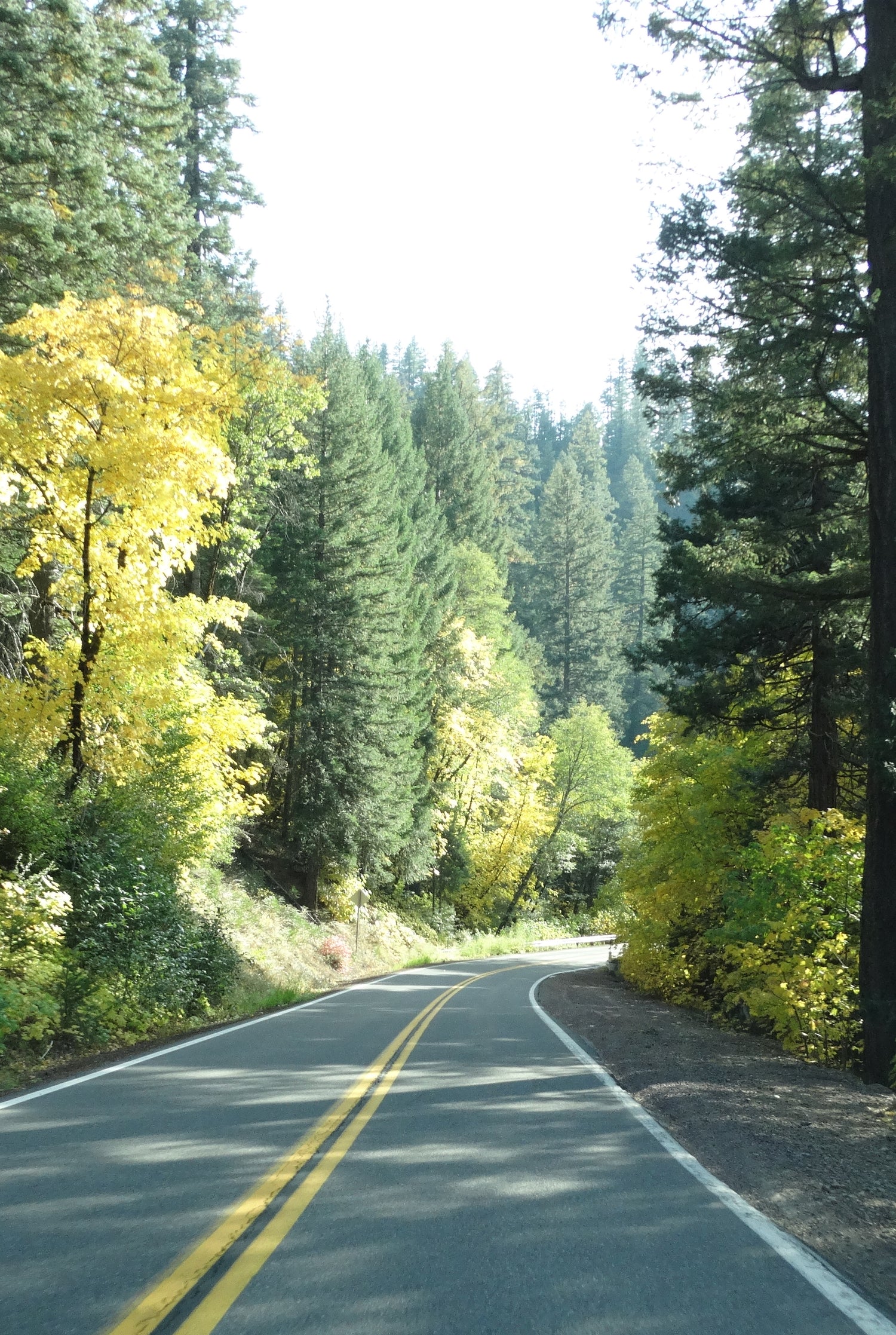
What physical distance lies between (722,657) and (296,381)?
1295 centimetres

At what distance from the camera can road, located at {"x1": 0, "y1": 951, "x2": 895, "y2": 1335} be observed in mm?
3570

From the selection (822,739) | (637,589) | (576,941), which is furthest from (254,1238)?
(637,589)

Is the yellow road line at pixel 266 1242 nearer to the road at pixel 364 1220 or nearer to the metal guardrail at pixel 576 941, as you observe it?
the road at pixel 364 1220

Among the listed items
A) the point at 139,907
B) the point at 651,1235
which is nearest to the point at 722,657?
the point at 139,907

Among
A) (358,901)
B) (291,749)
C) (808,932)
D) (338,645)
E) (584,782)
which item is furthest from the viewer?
(584,782)

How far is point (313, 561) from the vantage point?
2983cm

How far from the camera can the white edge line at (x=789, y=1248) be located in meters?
3.66

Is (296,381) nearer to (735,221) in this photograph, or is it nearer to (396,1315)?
(735,221)

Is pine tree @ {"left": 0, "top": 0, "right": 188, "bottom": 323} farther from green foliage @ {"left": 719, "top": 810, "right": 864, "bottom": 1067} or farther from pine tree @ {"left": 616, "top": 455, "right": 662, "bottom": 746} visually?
pine tree @ {"left": 616, "top": 455, "right": 662, "bottom": 746}

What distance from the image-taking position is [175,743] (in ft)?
51.1

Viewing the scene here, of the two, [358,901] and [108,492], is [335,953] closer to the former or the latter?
[358,901]

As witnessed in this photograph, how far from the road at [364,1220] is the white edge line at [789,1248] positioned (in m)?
0.03

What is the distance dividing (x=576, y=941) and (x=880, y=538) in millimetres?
41872

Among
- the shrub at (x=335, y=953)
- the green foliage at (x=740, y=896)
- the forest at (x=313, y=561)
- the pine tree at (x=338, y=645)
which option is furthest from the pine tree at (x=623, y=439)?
the green foliage at (x=740, y=896)
